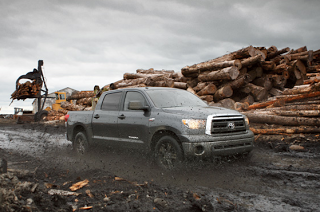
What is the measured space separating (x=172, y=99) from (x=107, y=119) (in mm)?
1780

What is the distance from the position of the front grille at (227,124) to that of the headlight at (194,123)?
20cm

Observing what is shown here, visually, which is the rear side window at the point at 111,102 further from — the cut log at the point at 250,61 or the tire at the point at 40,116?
the tire at the point at 40,116

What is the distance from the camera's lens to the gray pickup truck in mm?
5246

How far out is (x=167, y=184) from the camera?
15.6 feet

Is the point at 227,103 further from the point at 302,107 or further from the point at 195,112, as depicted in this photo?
the point at 195,112

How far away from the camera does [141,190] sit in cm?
423

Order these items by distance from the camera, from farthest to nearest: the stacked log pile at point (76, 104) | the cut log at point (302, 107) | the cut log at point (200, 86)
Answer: the stacked log pile at point (76, 104), the cut log at point (200, 86), the cut log at point (302, 107)

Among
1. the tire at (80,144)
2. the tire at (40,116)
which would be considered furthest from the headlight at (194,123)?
the tire at (40,116)

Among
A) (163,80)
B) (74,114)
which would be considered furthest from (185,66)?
(74,114)

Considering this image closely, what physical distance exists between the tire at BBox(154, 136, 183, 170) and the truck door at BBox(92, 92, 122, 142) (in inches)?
56.8

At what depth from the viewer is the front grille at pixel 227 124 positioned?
17.6ft

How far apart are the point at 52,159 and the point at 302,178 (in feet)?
19.5

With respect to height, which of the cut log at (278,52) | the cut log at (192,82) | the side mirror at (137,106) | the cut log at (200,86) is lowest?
the side mirror at (137,106)

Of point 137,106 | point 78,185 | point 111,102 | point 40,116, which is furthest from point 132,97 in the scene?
point 40,116
